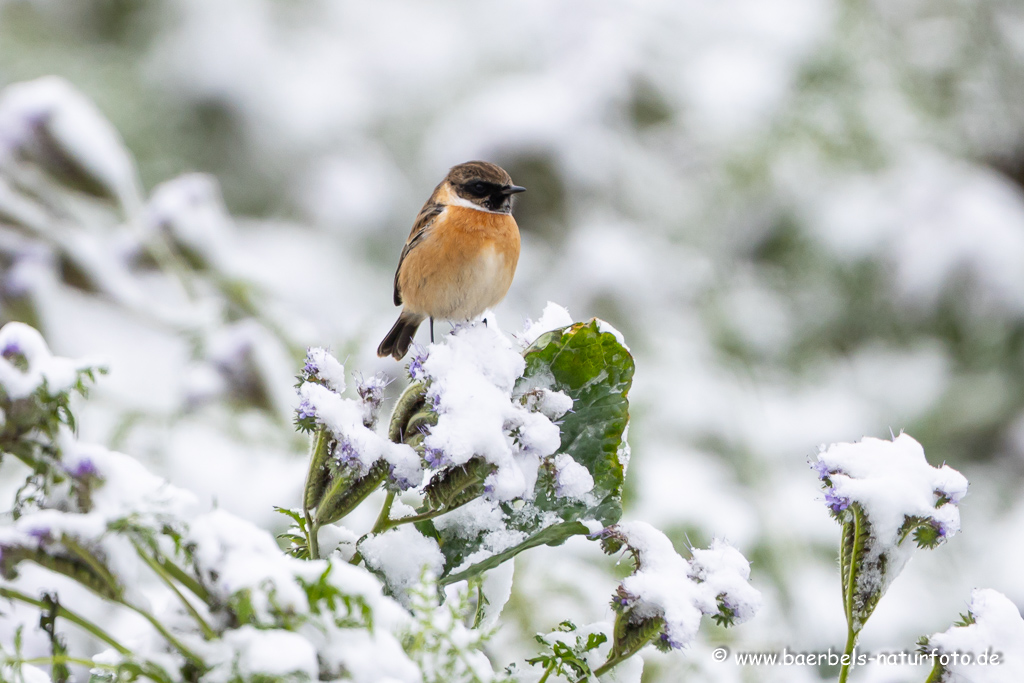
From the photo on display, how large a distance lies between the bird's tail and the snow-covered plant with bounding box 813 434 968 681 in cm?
112

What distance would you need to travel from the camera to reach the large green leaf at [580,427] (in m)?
0.70

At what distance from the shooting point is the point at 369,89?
213 inches

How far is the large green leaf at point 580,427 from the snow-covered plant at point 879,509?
17cm

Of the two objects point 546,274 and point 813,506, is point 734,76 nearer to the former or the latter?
point 546,274

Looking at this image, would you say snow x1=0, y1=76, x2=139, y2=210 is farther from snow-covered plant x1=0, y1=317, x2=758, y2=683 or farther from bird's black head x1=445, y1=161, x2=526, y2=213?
snow-covered plant x1=0, y1=317, x2=758, y2=683

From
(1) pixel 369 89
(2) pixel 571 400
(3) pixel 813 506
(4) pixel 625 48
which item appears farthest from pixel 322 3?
(2) pixel 571 400

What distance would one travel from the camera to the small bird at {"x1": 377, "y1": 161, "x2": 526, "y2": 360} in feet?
4.81

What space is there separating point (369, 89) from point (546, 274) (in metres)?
2.55

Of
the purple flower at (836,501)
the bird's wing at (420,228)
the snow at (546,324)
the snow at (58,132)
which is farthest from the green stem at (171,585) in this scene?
the snow at (58,132)

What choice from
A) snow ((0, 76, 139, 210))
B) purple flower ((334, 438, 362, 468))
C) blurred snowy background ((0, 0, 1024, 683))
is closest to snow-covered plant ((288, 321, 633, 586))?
purple flower ((334, 438, 362, 468))

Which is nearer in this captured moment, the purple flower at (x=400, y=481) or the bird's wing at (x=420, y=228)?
the purple flower at (x=400, y=481)

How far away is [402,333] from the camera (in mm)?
1800

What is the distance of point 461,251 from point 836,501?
94 centimetres

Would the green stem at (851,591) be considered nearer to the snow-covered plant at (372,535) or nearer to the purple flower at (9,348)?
the snow-covered plant at (372,535)
